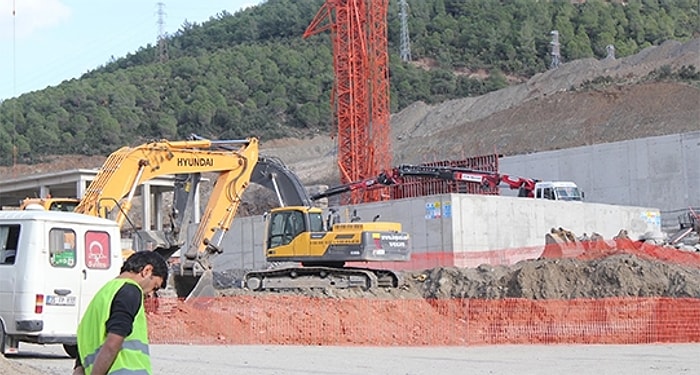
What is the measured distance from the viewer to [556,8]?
144m

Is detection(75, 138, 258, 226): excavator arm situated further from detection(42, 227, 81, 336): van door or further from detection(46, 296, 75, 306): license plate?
detection(46, 296, 75, 306): license plate

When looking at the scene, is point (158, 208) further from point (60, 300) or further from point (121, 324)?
point (121, 324)

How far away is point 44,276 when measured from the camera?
13469mm

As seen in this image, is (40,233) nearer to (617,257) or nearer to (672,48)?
(617,257)

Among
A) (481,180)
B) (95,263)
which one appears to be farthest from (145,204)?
(95,263)

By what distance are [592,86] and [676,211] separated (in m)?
29.2

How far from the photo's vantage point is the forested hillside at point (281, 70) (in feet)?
348

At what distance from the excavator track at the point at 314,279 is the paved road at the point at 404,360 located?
22.9ft

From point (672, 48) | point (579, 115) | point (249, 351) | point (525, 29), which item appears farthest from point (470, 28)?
point (249, 351)

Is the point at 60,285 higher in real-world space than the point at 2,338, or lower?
higher

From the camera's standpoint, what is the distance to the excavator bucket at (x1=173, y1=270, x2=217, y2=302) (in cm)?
2206

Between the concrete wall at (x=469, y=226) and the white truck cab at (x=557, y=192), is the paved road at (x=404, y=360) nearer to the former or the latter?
the concrete wall at (x=469, y=226)

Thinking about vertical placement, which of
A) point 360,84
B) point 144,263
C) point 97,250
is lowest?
point 144,263

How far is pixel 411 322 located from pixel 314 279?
14.4 feet
